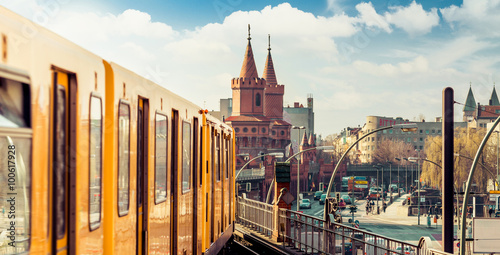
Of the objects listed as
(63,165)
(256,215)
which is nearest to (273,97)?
(256,215)

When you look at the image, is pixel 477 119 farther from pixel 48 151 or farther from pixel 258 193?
pixel 48 151

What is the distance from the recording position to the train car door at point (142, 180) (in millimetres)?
6609

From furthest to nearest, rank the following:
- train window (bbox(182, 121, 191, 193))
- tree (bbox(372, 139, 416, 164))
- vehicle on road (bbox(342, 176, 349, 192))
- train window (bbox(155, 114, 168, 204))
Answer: tree (bbox(372, 139, 416, 164)), vehicle on road (bbox(342, 176, 349, 192)), train window (bbox(182, 121, 191, 193)), train window (bbox(155, 114, 168, 204))

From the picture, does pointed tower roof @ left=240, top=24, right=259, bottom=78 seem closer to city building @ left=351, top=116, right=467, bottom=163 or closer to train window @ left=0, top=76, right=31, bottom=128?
city building @ left=351, top=116, right=467, bottom=163

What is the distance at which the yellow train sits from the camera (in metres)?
3.79

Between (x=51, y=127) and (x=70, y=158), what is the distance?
396mm

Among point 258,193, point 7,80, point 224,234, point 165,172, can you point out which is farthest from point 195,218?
point 258,193

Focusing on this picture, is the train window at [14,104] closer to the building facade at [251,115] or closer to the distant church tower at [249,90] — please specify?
the building facade at [251,115]

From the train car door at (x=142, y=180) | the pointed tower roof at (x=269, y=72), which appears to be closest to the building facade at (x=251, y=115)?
the pointed tower roof at (x=269, y=72)

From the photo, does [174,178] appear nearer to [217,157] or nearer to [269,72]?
[217,157]

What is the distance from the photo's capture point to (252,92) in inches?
5054

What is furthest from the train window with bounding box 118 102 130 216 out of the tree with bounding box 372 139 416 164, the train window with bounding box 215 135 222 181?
the tree with bounding box 372 139 416 164

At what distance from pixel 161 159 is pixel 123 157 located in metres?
1.68

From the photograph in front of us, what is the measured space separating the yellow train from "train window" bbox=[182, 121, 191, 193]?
10 centimetres
